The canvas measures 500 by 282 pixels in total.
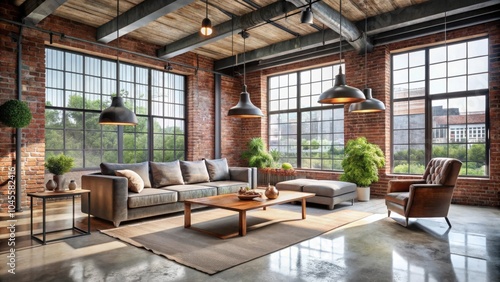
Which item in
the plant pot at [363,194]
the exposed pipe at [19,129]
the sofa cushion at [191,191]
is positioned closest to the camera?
the sofa cushion at [191,191]

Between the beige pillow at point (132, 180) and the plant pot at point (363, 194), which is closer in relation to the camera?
the beige pillow at point (132, 180)

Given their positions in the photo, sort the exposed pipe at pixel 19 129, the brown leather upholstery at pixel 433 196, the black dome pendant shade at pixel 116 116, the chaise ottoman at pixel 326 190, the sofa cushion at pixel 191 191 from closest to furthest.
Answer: the brown leather upholstery at pixel 433 196
the black dome pendant shade at pixel 116 116
the sofa cushion at pixel 191 191
the exposed pipe at pixel 19 129
the chaise ottoman at pixel 326 190

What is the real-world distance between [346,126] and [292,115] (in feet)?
5.70

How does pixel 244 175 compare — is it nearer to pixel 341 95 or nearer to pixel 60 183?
pixel 341 95

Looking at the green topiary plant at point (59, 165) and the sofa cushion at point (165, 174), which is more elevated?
the green topiary plant at point (59, 165)

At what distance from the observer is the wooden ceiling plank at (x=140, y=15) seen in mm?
5086

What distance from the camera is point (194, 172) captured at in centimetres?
637

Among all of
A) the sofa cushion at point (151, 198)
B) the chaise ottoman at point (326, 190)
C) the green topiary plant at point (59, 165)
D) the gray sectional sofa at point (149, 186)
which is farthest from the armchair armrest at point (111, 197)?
the chaise ottoman at point (326, 190)

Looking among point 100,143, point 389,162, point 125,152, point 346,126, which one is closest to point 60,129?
point 100,143

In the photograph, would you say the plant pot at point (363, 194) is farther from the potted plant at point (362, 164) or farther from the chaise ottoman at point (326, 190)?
the chaise ottoman at point (326, 190)

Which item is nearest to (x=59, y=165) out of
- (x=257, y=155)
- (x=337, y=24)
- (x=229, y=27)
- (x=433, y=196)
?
(x=229, y=27)

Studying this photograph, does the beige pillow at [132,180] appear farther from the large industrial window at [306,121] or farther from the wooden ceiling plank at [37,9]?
the large industrial window at [306,121]

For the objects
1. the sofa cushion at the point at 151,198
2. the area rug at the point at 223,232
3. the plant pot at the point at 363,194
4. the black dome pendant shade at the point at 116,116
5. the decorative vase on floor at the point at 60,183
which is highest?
the black dome pendant shade at the point at 116,116

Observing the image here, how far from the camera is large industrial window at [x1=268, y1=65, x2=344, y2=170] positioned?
26.6ft
